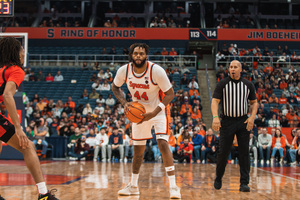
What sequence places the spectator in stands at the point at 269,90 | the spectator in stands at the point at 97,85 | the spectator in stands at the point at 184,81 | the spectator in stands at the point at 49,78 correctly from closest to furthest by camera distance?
the spectator in stands at the point at 269,90 → the spectator in stands at the point at 97,85 → the spectator in stands at the point at 184,81 → the spectator in stands at the point at 49,78

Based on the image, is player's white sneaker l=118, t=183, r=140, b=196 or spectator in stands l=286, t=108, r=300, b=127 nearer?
player's white sneaker l=118, t=183, r=140, b=196

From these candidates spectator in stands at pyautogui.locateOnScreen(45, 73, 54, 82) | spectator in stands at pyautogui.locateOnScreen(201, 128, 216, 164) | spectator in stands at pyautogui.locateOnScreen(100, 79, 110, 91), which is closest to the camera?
spectator in stands at pyautogui.locateOnScreen(201, 128, 216, 164)

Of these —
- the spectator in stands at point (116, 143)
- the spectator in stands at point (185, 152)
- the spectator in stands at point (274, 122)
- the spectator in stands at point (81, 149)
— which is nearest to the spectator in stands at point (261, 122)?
the spectator in stands at point (274, 122)

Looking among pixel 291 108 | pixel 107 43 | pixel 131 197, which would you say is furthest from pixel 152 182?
pixel 107 43

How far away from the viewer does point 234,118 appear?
20.3 ft

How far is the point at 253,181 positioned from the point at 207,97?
46.0 ft

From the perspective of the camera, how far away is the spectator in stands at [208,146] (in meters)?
13.9

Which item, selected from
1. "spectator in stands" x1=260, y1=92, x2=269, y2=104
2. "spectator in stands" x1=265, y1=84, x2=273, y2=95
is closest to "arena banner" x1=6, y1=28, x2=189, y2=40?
"spectator in stands" x1=265, y1=84, x2=273, y2=95

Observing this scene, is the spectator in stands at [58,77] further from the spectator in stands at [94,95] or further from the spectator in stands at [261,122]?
the spectator in stands at [261,122]

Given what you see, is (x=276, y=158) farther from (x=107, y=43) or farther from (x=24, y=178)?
(x=107, y=43)

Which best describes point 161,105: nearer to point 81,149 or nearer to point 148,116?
point 148,116

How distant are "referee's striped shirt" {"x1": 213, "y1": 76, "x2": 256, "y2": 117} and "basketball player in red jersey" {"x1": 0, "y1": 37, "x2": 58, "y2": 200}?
3.20m

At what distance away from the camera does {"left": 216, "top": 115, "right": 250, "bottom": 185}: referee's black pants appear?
617 cm

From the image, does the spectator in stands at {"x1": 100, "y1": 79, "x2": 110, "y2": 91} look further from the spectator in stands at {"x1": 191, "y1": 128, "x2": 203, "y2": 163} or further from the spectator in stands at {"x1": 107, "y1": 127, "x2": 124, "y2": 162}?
the spectator in stands at {"x1": 191, "y1": 128, "x2": 203, "y2": 163}
